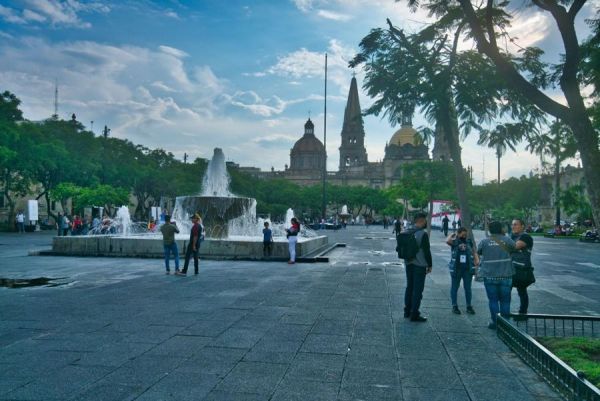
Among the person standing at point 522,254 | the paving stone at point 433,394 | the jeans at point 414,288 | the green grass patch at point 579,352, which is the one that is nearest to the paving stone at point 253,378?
the paving stone at point 433,394

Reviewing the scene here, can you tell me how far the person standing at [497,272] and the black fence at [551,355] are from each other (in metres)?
0.30

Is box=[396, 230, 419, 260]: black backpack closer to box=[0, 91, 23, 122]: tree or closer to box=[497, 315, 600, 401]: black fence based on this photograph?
box=[497, 315, 600, 401]: black fence

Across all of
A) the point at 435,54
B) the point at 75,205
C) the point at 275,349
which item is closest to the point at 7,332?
the point at 275,349

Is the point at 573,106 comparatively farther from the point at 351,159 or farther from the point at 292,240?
the point at 351,159

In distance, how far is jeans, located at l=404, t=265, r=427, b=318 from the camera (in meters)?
7.77

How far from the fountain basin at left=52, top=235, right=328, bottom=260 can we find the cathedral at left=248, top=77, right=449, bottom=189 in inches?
4384

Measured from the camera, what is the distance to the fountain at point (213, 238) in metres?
17.7

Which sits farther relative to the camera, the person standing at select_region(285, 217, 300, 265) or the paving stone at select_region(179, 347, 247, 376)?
the person standing at select_region(285, 217, 300, 265)

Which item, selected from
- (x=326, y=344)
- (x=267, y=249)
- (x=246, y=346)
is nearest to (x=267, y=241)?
(x=267, y=249)

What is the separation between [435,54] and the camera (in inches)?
449

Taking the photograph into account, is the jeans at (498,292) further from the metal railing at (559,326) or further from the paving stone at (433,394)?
the paving stone at (433,394)

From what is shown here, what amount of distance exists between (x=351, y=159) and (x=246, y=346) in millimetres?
140632

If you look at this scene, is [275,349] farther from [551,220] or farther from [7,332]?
[551,220]

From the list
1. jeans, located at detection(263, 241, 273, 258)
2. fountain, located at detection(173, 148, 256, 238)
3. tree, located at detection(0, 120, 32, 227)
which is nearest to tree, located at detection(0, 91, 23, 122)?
tree, located at detection(0, 120, 32, 227)
